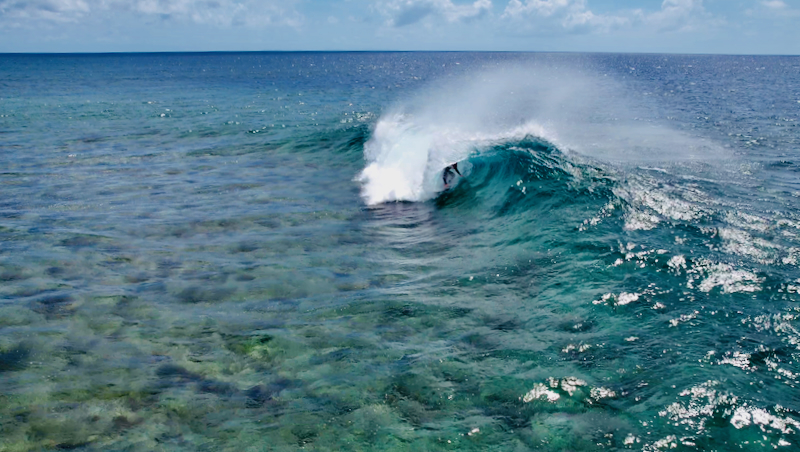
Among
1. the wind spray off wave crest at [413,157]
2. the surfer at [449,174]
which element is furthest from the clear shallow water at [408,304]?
the surfer at [449,174]

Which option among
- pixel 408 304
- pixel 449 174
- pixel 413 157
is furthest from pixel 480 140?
pixel 408 304

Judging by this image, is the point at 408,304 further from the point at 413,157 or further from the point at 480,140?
the point at 480,140

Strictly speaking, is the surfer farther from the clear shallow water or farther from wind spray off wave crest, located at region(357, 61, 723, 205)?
the clear shallow water

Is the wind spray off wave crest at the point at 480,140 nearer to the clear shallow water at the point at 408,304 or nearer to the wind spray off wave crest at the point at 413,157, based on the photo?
the wind spray off wave crest at the point at 413,157

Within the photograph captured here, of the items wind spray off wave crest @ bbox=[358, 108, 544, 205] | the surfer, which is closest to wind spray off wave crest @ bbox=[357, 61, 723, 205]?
wind spray off wave crest @ bbox=[358, 108, 544, 205]

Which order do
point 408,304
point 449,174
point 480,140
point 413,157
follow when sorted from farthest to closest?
point 480,140
point 413,157
point 449,174
point 408,304

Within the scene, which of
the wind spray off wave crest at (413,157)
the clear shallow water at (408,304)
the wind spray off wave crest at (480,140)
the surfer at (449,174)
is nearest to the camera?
the clear shallow water at (408,304)

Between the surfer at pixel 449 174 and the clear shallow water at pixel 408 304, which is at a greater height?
the surfer at pixel 449 174
